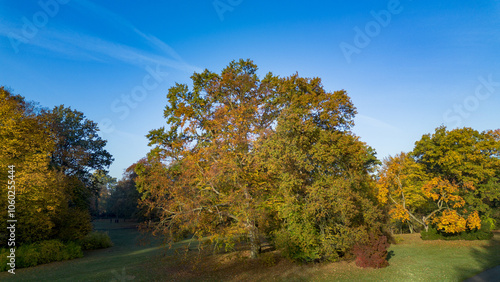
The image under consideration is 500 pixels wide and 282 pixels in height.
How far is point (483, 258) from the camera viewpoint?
14164mm

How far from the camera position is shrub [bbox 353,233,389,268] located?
12.3 metres

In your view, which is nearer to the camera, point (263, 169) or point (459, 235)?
point (263, 169)

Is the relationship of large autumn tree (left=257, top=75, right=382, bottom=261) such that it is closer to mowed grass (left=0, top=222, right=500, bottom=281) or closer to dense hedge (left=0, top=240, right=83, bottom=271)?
mowed grass (left=0, top=222, right=500, bottom=281)

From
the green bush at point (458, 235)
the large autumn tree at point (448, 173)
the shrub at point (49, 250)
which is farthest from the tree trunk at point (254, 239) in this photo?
the green bush at point (458, 235)

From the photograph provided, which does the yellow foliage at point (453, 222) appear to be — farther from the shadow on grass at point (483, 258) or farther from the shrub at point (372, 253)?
the shrub at point (372, 253)

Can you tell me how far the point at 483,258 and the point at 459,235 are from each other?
28.3 ft

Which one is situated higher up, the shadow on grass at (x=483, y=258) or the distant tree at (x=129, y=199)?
the distant tree at (x=129, y=199)

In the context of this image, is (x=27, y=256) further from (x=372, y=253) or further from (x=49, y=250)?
(x=372, y=253)

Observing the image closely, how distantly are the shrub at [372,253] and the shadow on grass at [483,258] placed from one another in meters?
3.01

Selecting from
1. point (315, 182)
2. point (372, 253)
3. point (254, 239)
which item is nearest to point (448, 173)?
point (372, 253)

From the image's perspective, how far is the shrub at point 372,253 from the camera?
12.3 m

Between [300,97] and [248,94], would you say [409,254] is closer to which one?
[300,97]

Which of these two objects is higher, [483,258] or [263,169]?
[263,169]

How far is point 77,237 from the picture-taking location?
2255 cm
